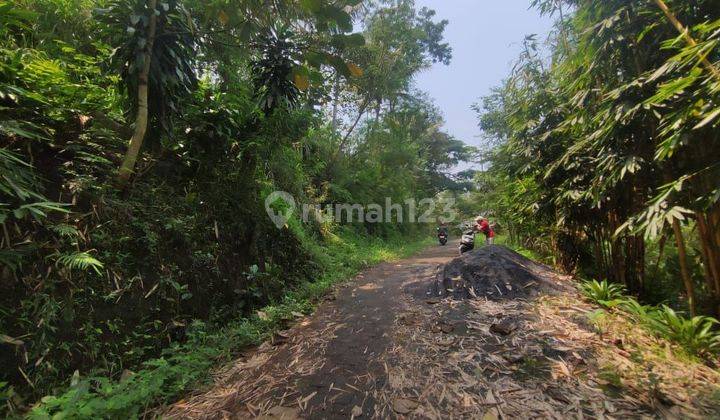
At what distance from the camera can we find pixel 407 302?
3891mm

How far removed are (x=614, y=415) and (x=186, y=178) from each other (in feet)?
14.9

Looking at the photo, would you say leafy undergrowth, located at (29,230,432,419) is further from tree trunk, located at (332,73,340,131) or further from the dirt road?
tree trunk, located at (332,73,340,131)

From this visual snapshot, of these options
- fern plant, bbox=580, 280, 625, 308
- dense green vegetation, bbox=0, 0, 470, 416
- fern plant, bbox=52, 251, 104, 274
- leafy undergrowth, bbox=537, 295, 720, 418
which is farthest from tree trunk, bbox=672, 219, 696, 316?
fern plant, bbox=52, 251, 104, 274

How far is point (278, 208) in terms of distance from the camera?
523 cm

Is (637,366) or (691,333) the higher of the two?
(691,333)

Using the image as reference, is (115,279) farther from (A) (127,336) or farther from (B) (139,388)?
(B) (139,388)

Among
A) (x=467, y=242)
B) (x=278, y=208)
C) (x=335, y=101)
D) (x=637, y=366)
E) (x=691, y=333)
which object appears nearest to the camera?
(x=637, y=366)

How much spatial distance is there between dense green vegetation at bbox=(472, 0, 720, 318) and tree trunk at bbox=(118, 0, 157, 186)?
4395mm

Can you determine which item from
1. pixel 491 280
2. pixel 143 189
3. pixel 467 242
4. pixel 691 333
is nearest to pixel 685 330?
pixel 691 333

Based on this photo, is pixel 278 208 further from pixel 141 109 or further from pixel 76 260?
pixel 76 260

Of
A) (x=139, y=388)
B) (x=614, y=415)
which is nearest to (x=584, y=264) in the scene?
(x=614, y=415)

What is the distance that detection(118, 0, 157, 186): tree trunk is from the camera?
304cm

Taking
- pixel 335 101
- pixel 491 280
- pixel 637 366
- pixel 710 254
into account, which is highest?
pixel 335 101

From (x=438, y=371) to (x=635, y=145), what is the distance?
10.7ft
